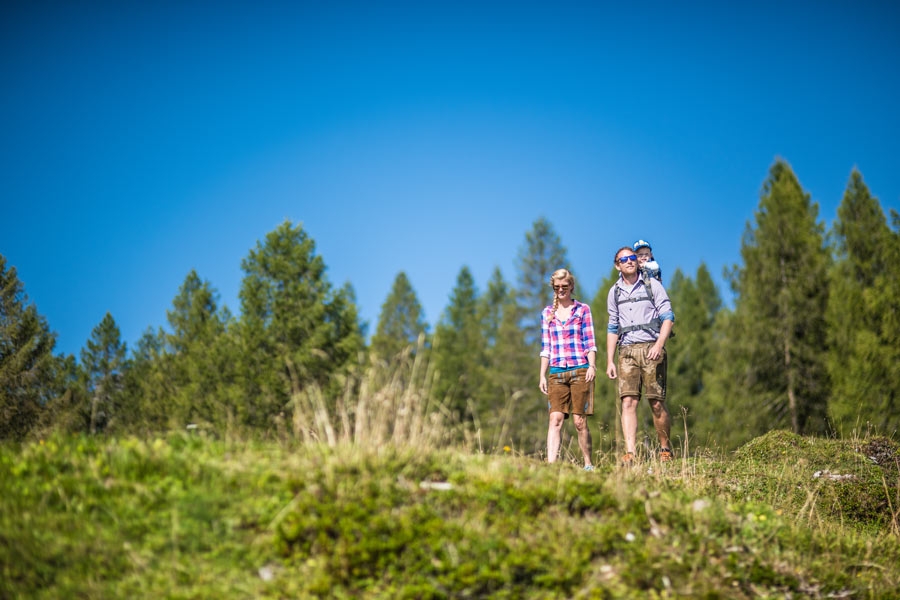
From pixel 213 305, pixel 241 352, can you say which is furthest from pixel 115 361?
pixel 241 352

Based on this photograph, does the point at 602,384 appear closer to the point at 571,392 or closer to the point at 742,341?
the point at 742,341

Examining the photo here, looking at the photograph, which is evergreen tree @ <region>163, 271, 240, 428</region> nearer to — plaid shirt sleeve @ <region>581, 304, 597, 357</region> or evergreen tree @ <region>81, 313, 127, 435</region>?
evergreen tree @ <region>81, 313, 127, 435</region>

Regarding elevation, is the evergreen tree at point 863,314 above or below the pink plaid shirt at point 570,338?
above

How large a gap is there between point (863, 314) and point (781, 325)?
9.04 feet

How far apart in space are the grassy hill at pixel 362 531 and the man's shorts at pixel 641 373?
2.60 metres

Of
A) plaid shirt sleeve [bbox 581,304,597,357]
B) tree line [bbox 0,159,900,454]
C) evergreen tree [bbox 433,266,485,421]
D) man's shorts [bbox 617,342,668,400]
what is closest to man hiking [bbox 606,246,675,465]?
man's shorts [bbox 617,342,668,400]

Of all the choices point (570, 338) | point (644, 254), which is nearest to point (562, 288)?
point (570, 338)

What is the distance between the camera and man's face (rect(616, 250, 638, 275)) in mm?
7699

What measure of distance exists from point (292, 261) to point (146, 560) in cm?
2351

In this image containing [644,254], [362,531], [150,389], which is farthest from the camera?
[150,389]

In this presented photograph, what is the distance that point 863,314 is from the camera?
2311 cm

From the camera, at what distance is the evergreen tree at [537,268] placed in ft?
115

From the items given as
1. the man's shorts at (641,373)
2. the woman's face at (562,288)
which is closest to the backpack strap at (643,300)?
the man's shorts at (641,373)

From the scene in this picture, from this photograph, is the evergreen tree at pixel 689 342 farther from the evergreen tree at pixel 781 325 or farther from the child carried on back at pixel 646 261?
the child carried on back at pixel 646 261
